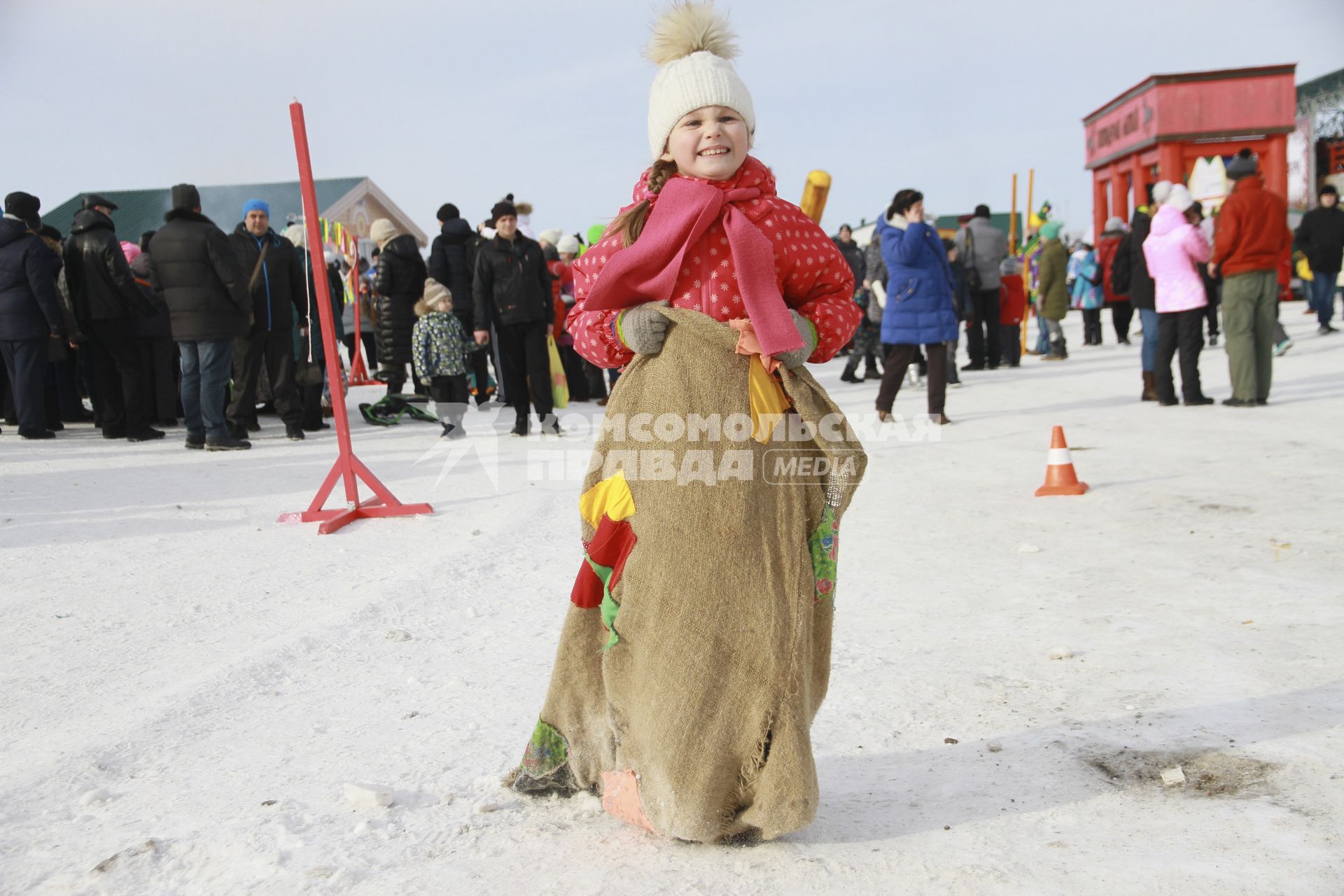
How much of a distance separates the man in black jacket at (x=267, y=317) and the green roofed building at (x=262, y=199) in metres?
15.9

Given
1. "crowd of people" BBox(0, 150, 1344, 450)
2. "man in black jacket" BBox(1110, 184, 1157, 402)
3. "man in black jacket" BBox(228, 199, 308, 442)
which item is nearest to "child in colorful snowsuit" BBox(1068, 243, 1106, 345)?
"man in black jacket" BBox(1110, 184, 1157, 402)

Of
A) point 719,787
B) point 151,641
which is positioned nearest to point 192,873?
point 719,787

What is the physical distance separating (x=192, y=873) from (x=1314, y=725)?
3.06 metres

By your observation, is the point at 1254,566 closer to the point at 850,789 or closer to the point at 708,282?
the point at 850,789

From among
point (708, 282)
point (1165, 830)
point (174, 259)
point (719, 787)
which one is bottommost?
point (1165, 830)

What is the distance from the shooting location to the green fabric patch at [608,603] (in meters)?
2.58

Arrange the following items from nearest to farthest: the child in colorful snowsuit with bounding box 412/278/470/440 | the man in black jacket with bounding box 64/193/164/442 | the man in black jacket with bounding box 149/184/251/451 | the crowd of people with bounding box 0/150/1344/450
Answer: the man in black jacket with bounding box 149/184/251/451, the crowd of people with bounding box 0/150/1344/450, the man in black jacket with bounding box 64/193/164/442, the child in colorful snowsuit with bounding box 412/278/470/440

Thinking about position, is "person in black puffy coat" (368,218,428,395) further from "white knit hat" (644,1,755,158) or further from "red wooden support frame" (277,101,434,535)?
"white knit hat" (644,1,755,158)

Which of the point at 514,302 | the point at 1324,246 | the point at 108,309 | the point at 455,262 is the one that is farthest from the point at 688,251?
the point at 1324,246

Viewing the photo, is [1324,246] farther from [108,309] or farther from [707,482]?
[707,482]

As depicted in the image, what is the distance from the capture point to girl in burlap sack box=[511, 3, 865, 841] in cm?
249

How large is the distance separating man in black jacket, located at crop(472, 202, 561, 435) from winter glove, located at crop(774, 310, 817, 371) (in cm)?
761

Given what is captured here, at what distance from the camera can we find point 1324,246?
52.9 feet

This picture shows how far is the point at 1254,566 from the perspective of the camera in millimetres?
4922
